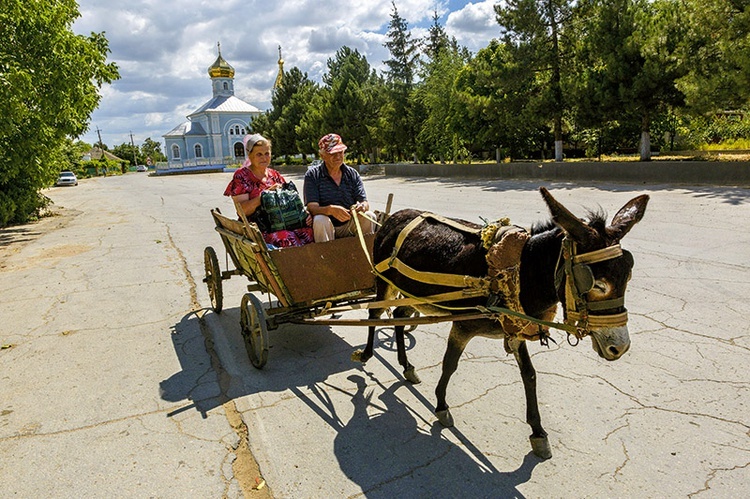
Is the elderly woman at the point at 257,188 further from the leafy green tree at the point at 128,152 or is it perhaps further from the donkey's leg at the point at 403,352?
the leafy green tree at the point at 128,152

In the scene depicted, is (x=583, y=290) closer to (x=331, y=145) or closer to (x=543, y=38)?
(x=331, y=145)

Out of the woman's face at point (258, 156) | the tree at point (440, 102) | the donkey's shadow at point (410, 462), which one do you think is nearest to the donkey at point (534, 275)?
the donkey's shadow at point (410, 462)

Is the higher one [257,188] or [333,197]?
[257,188]

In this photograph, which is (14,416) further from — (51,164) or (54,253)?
(51,164)

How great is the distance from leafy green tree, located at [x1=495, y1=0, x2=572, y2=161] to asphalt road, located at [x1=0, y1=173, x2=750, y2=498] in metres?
18.9

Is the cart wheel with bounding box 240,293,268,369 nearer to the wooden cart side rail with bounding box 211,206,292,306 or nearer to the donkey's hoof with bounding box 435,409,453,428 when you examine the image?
the wooden cart side rail with bounding box 211,206,292,306

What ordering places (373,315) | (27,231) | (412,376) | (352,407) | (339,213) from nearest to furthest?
(352,407) < (412,376) < (373,315) < (339,213) < (27,231)

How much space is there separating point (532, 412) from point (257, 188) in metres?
3.54

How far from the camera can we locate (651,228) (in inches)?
384

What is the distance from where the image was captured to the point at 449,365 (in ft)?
11.5

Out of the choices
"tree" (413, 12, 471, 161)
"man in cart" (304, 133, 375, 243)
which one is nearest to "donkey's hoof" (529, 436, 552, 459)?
"man in cart" (304, 133, 375, 243)

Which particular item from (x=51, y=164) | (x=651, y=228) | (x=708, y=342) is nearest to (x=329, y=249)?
(x=708, y=342)

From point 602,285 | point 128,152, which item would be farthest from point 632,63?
point 128,152

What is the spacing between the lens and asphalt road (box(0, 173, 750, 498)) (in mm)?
2980
